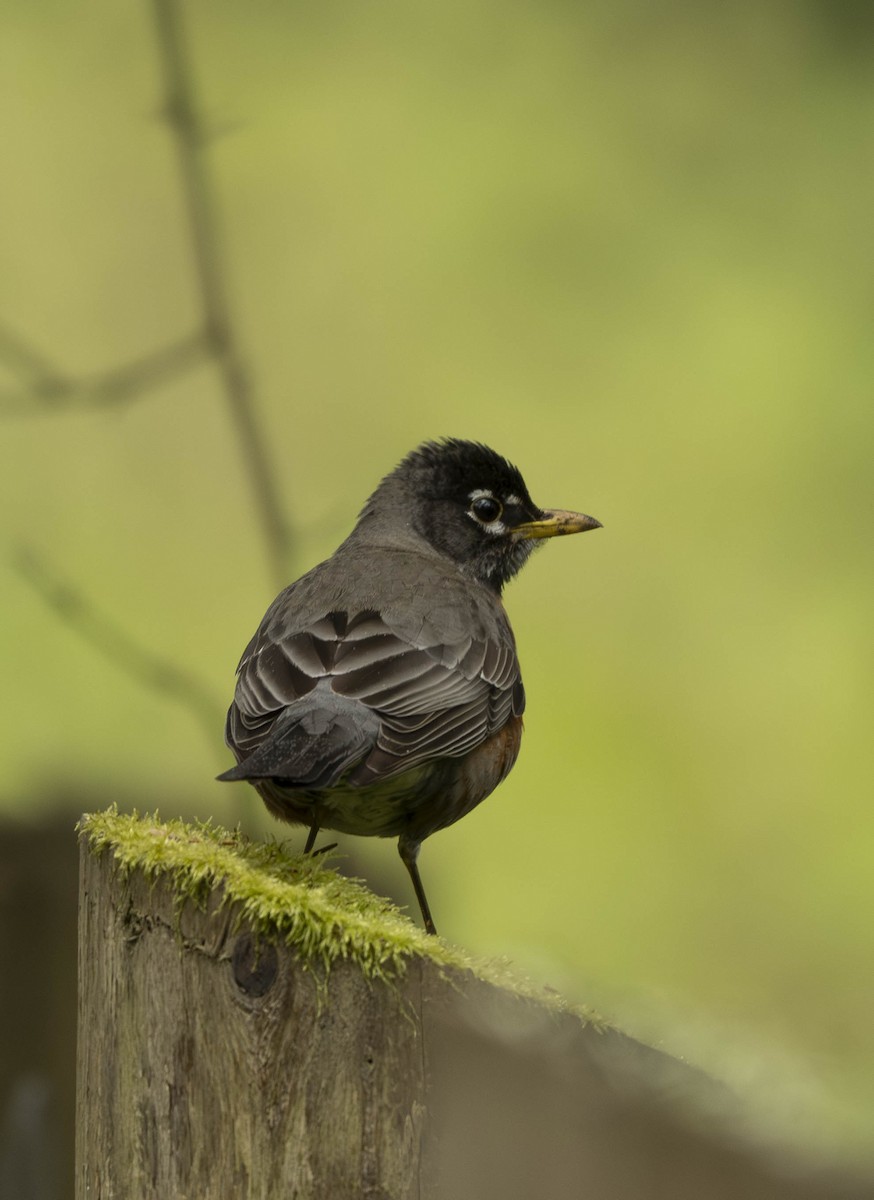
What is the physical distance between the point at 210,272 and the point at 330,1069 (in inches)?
249

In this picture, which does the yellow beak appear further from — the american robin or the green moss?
the green moss

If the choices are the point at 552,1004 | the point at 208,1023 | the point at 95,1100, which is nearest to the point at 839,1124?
the point at 552,1004

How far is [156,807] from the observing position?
7.10 meters

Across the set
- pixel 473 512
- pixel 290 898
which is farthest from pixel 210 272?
pixel 290 898

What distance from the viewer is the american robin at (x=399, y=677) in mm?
3852

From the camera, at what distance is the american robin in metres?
3.85

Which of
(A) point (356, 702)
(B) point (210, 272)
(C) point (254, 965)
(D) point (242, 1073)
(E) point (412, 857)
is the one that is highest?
(B) point (210, 272)

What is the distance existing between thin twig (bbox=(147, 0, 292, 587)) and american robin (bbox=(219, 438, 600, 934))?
1.86 meters

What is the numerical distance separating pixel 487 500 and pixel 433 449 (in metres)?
0.33

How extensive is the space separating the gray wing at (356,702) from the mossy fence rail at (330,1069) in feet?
2.48

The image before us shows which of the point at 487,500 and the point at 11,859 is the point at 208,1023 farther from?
the point at 11,859

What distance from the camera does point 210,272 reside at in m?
7.88

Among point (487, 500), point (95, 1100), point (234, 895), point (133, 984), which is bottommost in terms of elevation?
point (95, 1100)

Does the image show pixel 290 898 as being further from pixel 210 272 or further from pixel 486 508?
pixel 210 272
